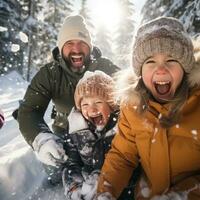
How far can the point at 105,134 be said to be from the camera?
12.7 feet

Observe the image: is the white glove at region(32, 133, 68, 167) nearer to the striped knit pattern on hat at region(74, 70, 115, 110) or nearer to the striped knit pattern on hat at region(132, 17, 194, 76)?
the striped knit pattern on hat at region(74, 70, 115, 110)

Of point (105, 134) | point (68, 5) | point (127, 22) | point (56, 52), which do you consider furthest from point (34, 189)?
point (127, 22)

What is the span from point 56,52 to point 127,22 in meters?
39.0

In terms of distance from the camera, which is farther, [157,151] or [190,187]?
[157,151]

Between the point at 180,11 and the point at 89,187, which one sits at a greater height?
the point at 180,11

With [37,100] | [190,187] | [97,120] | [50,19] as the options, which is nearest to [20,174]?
[37,100]

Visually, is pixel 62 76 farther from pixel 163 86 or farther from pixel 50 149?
pixel 163 86

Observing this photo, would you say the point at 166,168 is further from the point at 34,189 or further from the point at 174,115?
the point at 34,189

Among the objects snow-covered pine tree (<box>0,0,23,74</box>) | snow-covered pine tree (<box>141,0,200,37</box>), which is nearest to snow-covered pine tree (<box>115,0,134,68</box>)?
snow-covered pine tree (<box>0,0,23,74</box>)

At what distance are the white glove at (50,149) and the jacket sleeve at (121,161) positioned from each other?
0.77 m

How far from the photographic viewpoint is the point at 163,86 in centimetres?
312

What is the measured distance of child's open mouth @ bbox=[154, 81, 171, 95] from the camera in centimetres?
308

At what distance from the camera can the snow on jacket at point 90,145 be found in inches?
153

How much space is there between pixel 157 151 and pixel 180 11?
20.5 ft
